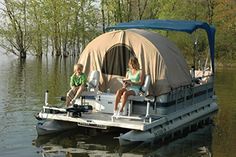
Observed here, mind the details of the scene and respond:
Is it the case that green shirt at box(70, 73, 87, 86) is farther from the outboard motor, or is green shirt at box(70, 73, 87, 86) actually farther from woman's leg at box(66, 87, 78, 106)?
the outboard motor

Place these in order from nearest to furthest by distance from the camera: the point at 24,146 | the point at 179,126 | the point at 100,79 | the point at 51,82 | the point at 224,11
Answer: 1. the point at 24,146
2. the point at 179,126
3. the point at 100,79
4. the point at 51,82
5. the point at 224,11

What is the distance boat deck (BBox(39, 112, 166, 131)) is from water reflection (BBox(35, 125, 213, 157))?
49 cm

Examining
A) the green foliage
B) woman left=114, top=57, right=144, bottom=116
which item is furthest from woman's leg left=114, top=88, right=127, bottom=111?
the green foliage

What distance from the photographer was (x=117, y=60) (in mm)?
14352

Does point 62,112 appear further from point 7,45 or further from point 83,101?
point 7,45

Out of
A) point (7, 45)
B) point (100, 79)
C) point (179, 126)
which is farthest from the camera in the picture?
point (7, 45)

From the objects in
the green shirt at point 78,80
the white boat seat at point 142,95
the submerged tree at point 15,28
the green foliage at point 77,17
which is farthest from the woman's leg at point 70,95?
the submerged tree at point 15,28

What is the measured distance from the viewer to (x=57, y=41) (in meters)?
60.4

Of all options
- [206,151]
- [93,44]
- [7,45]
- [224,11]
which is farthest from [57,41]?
[206,151]

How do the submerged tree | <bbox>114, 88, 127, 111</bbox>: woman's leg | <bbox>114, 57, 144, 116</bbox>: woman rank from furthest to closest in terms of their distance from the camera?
the submerged tree < <bbox>114, 57, 144, 116</bbox>: woman < <bbox>114, 88, 127, 111</bbox>: woman's leg

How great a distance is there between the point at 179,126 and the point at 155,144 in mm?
1627

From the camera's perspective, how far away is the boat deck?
37.3 ft

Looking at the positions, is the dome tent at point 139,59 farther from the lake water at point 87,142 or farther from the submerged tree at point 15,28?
the submerged tree at point 15,28

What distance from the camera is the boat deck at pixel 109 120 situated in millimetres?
11383
